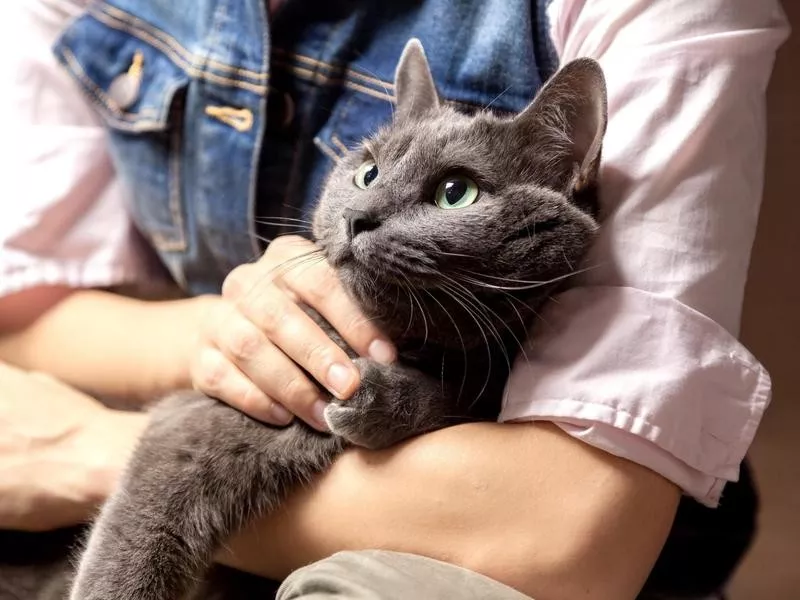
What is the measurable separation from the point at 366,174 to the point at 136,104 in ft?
1.31

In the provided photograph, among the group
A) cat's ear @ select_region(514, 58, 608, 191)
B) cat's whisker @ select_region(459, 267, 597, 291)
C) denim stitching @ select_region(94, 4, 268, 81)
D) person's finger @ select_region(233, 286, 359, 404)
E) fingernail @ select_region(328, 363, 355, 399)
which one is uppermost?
cat's ear @ select_region(514, 58, 608, 191)

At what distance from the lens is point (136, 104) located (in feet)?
3.14

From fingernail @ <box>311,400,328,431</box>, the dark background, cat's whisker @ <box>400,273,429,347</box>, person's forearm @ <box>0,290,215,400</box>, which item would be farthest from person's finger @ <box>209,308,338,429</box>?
the dark background

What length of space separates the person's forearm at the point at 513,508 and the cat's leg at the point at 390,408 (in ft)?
0.07

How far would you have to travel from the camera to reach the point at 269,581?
2.64 feet

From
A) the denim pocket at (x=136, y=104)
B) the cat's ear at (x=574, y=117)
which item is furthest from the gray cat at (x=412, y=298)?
the denim pocket at (x=136, y=104)

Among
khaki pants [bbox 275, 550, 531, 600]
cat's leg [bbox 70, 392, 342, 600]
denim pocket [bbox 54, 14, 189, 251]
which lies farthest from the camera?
denim pocket [bbox 54, 14, 189, 251]

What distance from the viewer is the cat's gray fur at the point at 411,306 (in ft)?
2.07

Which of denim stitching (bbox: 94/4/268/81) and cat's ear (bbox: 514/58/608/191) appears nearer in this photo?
cat's ear (bbox: 514/58/608/191)

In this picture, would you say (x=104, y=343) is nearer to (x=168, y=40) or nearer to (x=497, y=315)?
(x=168, y=40)

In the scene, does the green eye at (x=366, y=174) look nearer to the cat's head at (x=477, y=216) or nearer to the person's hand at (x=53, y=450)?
the cat's head at (x=477, y=216)

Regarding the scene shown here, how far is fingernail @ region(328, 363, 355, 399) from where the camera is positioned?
2.15 ft

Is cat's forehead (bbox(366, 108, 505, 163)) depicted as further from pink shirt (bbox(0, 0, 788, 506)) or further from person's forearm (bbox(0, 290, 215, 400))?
person's forearm (bbox(0, 290, 215, 400))

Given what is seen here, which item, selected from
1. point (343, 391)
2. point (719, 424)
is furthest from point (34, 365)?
point (719, 424)
